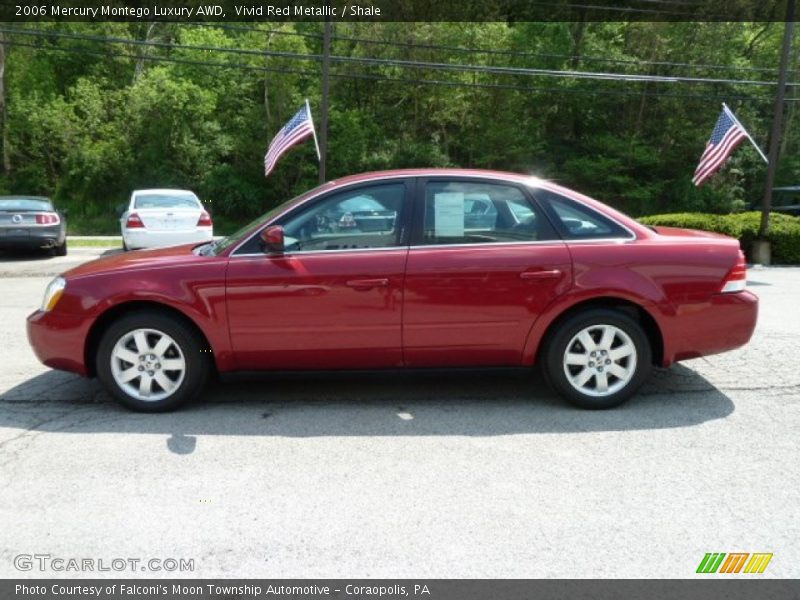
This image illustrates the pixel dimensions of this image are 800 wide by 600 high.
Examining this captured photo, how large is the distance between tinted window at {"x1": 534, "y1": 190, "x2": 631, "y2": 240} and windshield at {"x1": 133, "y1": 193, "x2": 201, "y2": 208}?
10.4 m

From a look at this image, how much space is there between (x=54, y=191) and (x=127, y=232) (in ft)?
64.0

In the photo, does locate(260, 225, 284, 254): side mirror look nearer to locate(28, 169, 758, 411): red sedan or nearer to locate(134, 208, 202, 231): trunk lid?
locate(28, 169, 758, 411): red sedan

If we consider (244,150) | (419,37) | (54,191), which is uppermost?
(419,37)

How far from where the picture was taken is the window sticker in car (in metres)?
4.54

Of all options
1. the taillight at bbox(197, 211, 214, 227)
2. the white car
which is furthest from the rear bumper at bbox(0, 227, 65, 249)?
the taillight at bbox(197, 211, 214, 227)

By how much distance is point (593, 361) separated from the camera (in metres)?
4.50

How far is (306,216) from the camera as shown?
4582mm

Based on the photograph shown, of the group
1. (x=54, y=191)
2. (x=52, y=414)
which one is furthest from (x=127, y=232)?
(x=54, y=191)

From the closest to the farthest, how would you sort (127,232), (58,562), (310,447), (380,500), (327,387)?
1. (58,562)
2. (380,500)
3. (310,447)
4. (327,387)
5. (127,232)

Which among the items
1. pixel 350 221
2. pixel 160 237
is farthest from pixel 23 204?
pixel 350 221

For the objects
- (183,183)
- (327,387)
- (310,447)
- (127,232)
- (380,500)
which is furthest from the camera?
(183,183)

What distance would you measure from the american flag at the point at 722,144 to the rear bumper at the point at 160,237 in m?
10.0

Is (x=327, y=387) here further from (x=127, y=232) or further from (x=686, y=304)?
(x=127, y=232)

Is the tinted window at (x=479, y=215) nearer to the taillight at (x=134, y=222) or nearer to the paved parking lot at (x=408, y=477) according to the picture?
the paved parking lot at (x=408, y=477)
